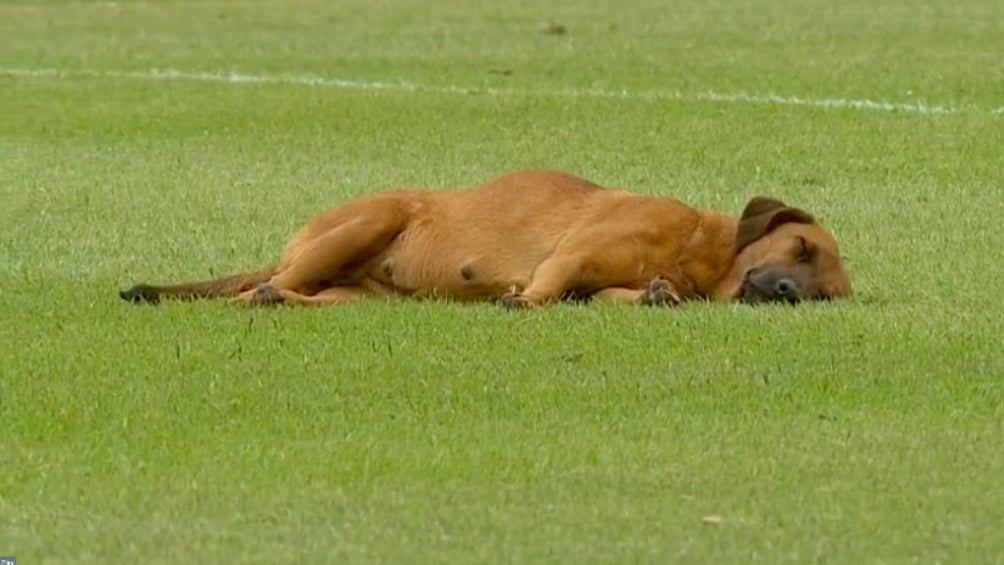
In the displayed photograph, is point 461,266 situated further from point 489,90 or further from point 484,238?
point 489,90

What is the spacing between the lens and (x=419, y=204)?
1134 centimetres

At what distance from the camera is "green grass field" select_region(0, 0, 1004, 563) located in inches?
277

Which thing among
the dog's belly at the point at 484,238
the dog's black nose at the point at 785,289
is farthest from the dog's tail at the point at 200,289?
the dog's black nose at the point at 785,289

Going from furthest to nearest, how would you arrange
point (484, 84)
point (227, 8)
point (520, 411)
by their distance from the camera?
point (227, 8)
point (484, 84)
point (520, 411)

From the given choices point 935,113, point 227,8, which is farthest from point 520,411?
point 227,8

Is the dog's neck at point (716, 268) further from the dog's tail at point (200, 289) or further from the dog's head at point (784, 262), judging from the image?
the dog's tail at point (200, 289)

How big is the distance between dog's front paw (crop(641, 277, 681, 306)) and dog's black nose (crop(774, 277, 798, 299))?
1.31 feet

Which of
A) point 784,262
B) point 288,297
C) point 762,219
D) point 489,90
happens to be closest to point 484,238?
point 288,297

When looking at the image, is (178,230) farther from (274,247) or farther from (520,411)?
(520,411)

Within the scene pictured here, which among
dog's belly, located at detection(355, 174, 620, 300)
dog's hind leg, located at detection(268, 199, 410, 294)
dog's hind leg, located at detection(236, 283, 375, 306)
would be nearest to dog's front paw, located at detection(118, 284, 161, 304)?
dog's hind leg, located at detection(236, 283, 375, 306)

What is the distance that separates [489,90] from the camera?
20.5m

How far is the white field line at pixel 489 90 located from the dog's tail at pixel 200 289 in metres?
8.58

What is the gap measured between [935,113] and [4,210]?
22.9 ft

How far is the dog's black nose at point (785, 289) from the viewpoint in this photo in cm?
1066
